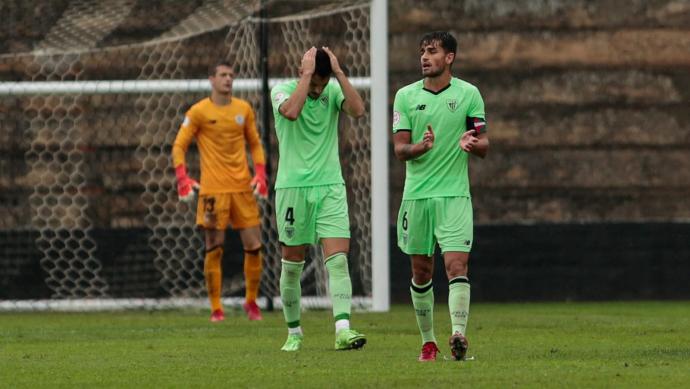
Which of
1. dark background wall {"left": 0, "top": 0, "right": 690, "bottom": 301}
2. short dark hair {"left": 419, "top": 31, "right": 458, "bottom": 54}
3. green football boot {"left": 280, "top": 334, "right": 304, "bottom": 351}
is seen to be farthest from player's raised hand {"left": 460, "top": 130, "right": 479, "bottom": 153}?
dark background wall {"left": 0, "top": 0, "right": 690, "bottom": 301}

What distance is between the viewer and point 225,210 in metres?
13.8

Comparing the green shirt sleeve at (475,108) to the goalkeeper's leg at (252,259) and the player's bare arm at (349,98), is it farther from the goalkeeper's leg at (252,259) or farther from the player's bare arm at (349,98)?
the goalkeeper's leg at (252,259)

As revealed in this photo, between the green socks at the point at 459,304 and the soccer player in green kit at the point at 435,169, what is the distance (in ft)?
0.12

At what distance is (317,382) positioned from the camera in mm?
7867

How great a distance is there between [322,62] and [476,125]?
1292 millimetres

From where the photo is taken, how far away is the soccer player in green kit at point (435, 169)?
30.0ft

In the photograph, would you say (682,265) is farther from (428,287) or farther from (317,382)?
(317,382)

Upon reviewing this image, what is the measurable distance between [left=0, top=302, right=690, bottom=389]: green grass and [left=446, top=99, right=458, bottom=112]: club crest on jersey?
138 cm

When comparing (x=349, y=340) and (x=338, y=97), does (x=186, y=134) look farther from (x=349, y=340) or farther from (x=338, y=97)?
(x=349, y=340)

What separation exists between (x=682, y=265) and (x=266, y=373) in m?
9.13

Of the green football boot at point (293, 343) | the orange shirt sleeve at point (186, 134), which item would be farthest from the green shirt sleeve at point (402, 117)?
the orange shirt sleeve at point (186, 134)

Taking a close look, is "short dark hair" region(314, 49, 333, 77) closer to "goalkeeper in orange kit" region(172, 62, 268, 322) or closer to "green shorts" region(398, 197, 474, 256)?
"green shorts" region(398, 197, 474, 256)

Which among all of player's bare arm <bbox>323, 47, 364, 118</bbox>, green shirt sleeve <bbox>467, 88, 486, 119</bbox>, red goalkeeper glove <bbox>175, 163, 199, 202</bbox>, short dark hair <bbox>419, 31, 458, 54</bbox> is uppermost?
short dark hair <bbox>419, 31, 458, 54</bbox>

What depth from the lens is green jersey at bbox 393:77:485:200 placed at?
924 cm
